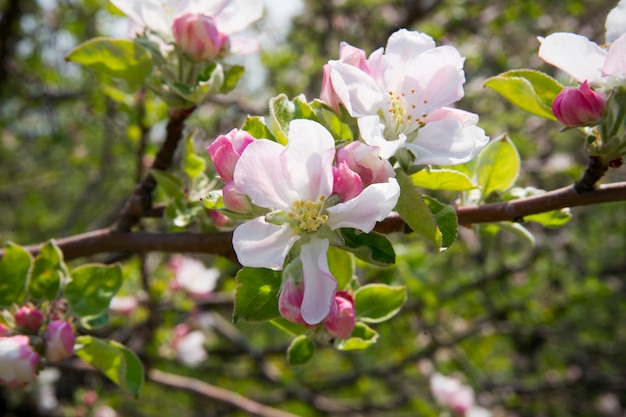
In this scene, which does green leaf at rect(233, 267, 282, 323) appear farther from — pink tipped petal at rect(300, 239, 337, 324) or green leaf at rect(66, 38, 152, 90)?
green leaf at rect(66, 38, 152, 90)

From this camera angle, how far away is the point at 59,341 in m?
1.17

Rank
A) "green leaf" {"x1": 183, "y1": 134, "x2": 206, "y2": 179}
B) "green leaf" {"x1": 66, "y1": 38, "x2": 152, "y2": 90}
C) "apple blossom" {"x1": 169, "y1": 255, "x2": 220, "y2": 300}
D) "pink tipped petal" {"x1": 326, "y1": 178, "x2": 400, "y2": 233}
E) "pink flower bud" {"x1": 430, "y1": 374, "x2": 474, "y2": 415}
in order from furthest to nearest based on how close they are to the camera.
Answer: "pink flower bud" {"x1": 430, "y1": 374, "x2": 474, "y2": 415}, "apple blossom" {"x1": 169, "y1": 255, "x2": 220, "y2": 300}, "green leaf" {"x1": 183, "y1": 134, "x2": 206, "y2": 179}, "green leaf" {"x1": 66, "y1": 38, "x2": 152, "y2": 90}, "pink tipped petal" {"x1": 326, "y1": 178, "x2": 400, "y2": 233}

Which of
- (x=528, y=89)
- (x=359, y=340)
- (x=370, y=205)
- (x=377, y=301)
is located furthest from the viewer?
→ (x=377, y=301)

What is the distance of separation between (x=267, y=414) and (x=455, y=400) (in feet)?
3.89

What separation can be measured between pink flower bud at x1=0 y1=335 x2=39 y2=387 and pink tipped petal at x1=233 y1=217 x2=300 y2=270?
54cm

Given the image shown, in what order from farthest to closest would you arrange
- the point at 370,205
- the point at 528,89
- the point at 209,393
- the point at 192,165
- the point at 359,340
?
the point at 209,393, the point at 192,165, the point at 359,340, the point at 528,89, the point at 370,205

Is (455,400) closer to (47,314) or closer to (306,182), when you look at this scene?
(47,314)

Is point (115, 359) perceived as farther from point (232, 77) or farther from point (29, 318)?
point (232, 77)

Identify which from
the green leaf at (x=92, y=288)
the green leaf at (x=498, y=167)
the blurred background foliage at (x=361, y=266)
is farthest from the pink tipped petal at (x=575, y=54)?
the blurred background foliage at (x=361, y=266)

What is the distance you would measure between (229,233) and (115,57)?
0.44 m

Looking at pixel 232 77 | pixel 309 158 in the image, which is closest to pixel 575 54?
pixel 309 158

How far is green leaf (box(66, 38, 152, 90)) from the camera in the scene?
126 centimetres

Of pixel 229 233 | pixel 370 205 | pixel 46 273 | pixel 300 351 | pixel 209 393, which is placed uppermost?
pixel 370 205

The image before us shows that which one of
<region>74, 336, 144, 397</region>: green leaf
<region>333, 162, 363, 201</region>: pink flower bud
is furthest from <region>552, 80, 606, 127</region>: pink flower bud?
<region>74, 336, 144, 397</region>: green leaf
